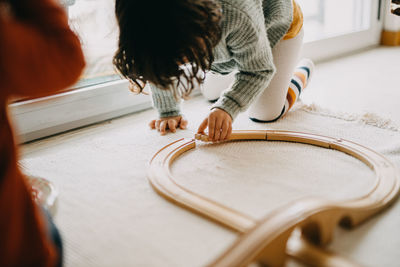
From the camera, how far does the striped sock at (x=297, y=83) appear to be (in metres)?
1.08

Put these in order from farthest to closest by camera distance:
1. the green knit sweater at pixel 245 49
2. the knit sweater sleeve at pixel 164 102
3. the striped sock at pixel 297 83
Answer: the striped sock at pixel 297 83, the knit sweater sleeve at pixel 164 102, the green knit sweater at pixel 245 49

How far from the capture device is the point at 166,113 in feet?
3.41

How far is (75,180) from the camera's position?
0.76 meters

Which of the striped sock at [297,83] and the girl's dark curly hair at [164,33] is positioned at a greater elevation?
the girl's dark curly hair at [164,33]

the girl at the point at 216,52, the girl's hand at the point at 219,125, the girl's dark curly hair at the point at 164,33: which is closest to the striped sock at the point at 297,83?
the girl at the point at 216,52

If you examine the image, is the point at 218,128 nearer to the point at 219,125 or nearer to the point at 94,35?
the point at 219,125

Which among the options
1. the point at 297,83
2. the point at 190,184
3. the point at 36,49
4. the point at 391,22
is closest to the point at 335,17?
the point at 391,22

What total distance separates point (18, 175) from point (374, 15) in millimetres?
2193

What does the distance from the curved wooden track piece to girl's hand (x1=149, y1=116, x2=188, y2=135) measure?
191mm

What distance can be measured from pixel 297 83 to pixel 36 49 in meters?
0.93

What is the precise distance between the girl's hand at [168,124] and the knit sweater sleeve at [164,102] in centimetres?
2

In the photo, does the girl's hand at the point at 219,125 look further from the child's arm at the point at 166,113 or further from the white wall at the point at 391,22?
the white wall at the point at 391,22

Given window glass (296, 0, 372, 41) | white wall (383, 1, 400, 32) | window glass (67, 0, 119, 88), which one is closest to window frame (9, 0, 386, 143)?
window glass (67, 0, 119, 88)

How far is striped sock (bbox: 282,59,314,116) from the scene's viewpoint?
1.08m
